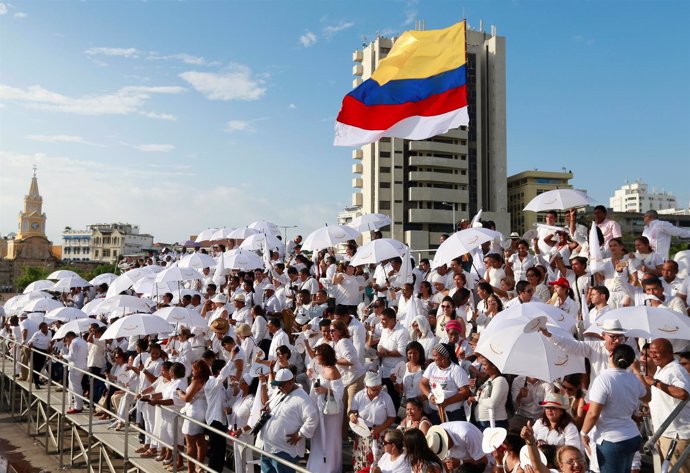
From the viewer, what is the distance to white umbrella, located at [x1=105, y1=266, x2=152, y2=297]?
15.5 meters

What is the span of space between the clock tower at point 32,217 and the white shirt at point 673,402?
160 m

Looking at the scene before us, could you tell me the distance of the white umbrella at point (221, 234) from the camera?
63.2ft

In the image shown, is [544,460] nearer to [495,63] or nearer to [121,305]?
[121,305]

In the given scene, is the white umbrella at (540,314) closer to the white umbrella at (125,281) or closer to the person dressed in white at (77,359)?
the person dressed in white at (77,359)

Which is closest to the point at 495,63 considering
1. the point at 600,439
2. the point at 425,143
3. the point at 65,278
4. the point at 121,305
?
the point at 425,143

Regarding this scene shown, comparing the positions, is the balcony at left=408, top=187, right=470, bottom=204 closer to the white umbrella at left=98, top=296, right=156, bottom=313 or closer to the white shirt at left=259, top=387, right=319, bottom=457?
the white umbrella at left=98, top=296, right=156, bottom=313

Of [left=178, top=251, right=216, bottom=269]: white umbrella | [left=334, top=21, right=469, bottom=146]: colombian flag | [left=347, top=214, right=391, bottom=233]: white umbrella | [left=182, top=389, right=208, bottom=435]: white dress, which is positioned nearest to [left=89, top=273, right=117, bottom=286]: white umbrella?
[left=178, top=251, right=216, bottom=269]: white umbrella

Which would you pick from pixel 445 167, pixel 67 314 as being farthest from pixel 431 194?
pixel 67 314

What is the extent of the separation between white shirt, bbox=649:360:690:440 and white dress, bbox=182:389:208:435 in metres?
5.57

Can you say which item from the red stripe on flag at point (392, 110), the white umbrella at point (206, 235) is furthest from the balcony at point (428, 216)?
the red stripe on flag at point (392, 110)

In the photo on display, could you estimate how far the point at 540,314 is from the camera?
6.04 meters

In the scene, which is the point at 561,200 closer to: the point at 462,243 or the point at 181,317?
the point at 462,243

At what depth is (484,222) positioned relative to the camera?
1148 cm

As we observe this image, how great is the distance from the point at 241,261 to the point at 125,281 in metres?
3.45
